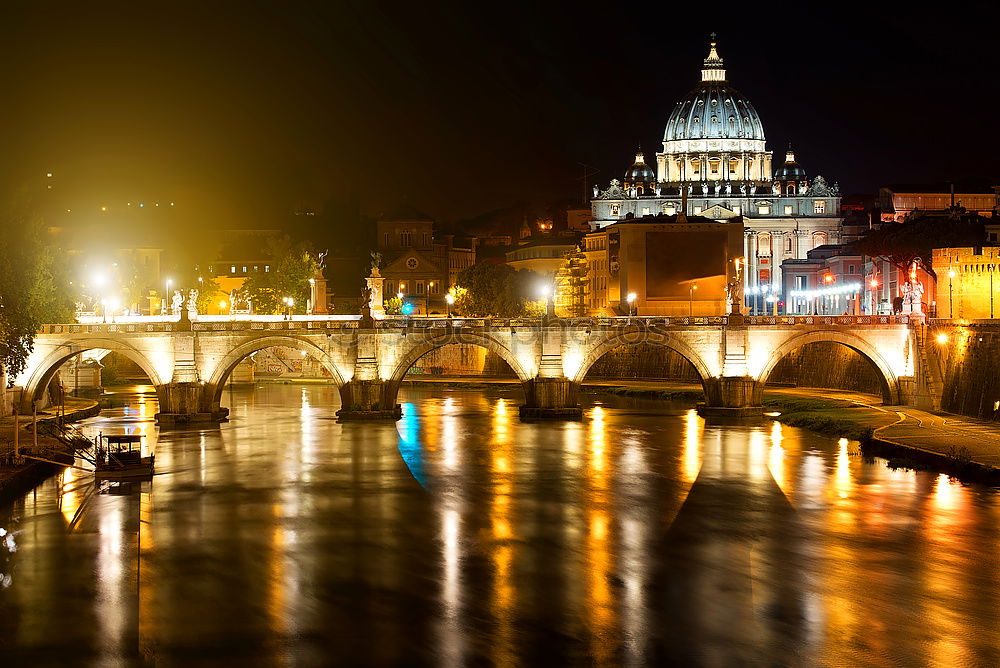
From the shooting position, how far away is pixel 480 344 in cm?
6556

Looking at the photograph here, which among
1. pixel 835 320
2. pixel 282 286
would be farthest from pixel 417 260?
pixel 835 320

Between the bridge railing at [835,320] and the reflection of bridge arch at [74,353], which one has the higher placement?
the bridge railing at [835,320]

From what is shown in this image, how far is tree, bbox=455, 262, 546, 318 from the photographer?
380 ft

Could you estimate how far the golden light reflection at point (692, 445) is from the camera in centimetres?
4961

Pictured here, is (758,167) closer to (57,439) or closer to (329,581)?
(57,439)

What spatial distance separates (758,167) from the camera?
643ft

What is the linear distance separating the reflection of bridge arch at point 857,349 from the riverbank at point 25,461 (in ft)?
116

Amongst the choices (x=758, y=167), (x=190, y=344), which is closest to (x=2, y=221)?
(x=190, y=344)

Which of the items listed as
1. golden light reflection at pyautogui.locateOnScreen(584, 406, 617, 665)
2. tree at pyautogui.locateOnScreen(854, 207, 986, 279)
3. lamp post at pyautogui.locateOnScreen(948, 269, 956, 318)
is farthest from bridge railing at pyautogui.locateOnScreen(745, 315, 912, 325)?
tree at pyautogui.locateOnScreen(854, 207, 986, 279)

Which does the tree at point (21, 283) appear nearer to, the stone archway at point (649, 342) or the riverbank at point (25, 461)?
the riverbank at point (25, 461)

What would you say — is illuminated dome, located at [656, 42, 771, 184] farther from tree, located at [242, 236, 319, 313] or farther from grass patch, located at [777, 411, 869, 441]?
grass patch, located at [777, 411, 869, 441]

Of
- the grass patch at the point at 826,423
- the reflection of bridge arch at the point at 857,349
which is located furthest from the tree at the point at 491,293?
the grass patch at the point at 826,423

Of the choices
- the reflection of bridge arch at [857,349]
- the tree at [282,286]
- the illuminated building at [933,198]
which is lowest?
the reflection of bridge arch at [857,349]

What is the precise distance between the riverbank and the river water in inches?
30.1
